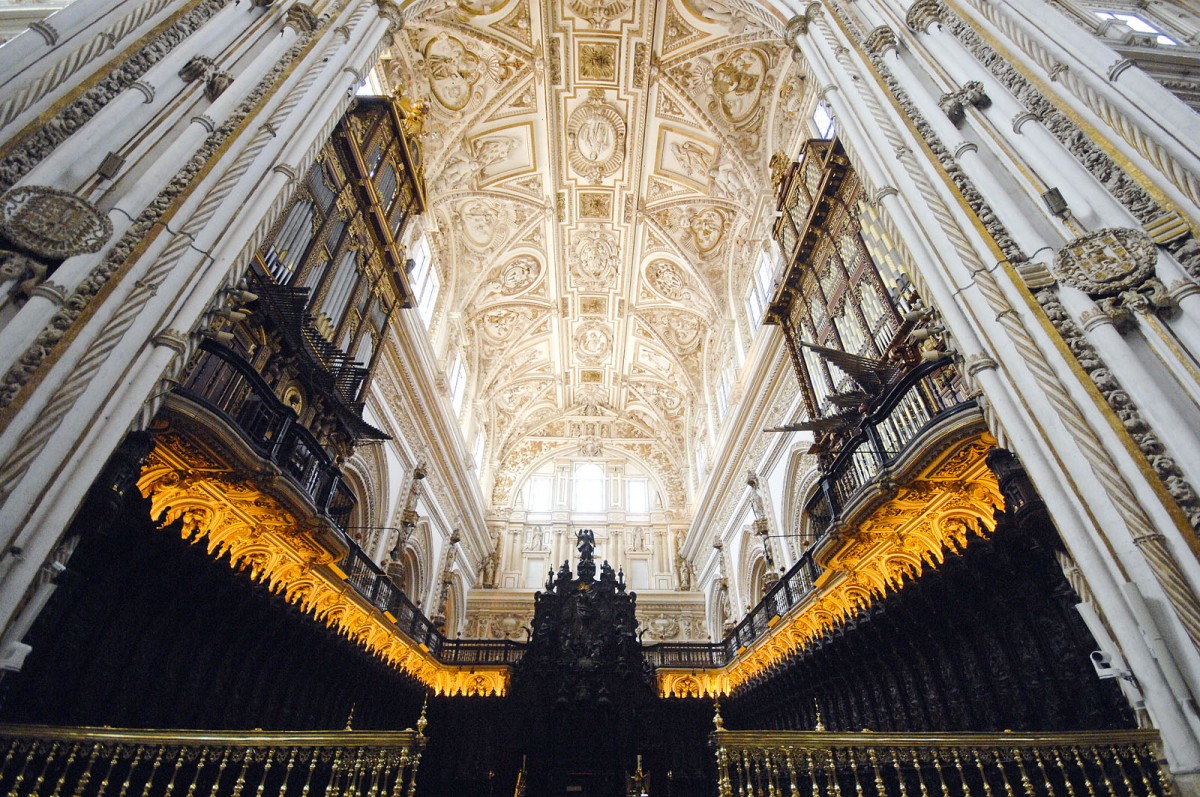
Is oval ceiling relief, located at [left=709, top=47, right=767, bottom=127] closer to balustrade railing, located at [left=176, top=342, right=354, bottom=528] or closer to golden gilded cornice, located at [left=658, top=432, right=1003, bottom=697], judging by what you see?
golden gilded cornice, located at [left=658, top=432, right=1003, bottom=697]

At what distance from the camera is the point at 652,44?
15680 millimetres

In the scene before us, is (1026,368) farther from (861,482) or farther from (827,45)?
(827,45)

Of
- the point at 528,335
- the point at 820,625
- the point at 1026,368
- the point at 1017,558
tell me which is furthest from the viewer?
the point at 528,335

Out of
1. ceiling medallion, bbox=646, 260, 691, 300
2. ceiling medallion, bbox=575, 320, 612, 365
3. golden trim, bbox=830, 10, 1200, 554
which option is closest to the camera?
golden trim, bbox=830, 10, 1200, 554

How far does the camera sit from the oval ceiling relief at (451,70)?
1489 centimetres

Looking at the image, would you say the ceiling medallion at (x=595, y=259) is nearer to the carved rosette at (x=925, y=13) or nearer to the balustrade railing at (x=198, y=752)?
the carved rosette at (x=925, y=13)

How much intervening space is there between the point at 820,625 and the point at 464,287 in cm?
1461

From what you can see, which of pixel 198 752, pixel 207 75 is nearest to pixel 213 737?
pixel 198 752

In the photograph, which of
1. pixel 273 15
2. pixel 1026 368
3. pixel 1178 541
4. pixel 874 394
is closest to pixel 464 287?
pixel 273 15

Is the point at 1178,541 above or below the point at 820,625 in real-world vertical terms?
below

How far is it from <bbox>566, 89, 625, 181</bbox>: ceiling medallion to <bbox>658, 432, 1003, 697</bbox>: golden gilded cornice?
1406 centimetres

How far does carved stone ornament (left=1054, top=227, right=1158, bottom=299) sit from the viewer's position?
4.70m

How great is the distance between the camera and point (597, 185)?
62.0ft

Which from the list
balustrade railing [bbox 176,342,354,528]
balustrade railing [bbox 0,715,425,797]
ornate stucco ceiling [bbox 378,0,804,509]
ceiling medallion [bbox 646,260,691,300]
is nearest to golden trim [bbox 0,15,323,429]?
balustrade railing [bbox 176,342,354,528]
